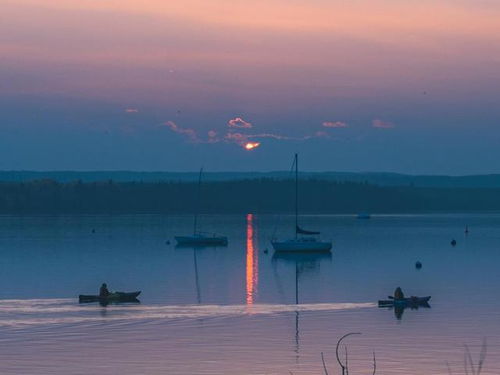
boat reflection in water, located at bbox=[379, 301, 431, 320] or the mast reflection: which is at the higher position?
the mast reflection

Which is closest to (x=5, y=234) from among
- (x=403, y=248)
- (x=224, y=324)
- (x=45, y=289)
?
(x=403, y=248)

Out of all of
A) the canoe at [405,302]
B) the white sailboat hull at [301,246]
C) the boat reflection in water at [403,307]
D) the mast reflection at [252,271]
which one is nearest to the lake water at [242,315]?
the mast reflection at [252,271]

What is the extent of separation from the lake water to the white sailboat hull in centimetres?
117

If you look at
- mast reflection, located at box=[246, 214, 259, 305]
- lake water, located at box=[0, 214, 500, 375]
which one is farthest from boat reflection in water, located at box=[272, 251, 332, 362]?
mast reflection, located at box=[246, 214, 259, 305]

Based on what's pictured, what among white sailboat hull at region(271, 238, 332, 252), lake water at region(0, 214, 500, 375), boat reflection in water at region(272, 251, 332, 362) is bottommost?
lake water at region(0, 214, 500, 375)

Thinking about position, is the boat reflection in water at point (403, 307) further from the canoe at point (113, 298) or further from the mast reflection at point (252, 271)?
the canoe at point (113, 298)

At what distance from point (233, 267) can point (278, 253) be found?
1424 centimetres

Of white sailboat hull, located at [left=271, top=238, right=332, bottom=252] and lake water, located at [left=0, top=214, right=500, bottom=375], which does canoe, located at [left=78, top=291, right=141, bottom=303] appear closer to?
lake water, located at [left=0, top=214, right=500, bottom=375]

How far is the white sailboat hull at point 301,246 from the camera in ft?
365

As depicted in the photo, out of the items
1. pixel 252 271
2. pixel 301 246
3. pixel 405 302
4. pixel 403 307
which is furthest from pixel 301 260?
pixel 403 307

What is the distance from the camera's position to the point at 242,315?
57.2 metres

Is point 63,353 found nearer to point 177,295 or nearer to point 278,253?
point 177,295

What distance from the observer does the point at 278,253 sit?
11500cm

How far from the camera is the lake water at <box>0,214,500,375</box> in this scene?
137 ft
